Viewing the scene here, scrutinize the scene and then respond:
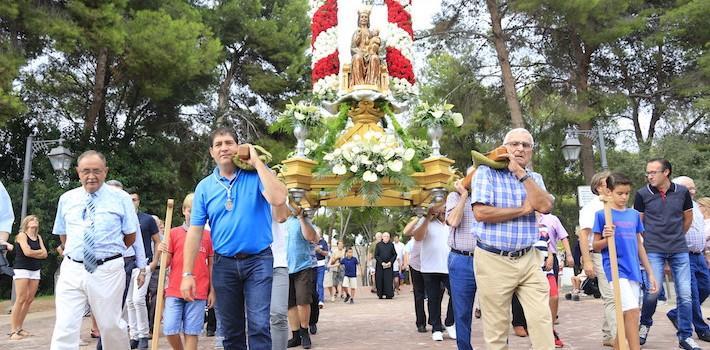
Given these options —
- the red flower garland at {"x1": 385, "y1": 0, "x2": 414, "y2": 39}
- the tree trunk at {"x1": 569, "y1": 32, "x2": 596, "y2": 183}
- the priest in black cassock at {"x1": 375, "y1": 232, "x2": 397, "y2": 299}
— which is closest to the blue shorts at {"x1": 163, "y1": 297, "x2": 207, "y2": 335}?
the red flower garland at {"x1": 385, "y1": 0, "x2": 414, "y2": 39}

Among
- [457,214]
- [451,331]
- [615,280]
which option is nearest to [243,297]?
[457,214]

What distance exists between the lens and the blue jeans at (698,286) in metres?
7.03

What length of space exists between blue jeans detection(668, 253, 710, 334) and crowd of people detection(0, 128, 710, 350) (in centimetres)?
1

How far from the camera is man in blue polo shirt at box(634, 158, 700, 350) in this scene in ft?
21.3

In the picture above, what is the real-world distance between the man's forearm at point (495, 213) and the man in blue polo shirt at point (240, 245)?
1.35 meters

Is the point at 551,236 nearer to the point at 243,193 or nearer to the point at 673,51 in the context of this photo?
the point at 243,193

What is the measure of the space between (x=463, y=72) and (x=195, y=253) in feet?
60.5

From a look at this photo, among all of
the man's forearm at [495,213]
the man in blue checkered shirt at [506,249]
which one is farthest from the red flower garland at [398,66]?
the man's forearm at [495,213]

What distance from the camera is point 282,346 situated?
549cm

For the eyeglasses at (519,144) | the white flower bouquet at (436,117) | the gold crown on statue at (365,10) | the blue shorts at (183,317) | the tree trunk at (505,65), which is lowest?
the blue shorts at (183,317)

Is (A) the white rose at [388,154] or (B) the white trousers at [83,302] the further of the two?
(A) the white rose at [388,154]

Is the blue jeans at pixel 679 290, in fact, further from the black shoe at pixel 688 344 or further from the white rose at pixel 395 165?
the white rose at pixel 395 165

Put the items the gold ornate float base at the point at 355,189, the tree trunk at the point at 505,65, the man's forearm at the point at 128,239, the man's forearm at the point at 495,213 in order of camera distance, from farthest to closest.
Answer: the tree trunk at the point at 505,65
the gold ornate float base at the point at 355,189
the man's forearm at the point at 128,239
the man's forearm at the point at 495,213

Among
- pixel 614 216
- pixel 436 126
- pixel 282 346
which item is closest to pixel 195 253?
pixel 282 346
